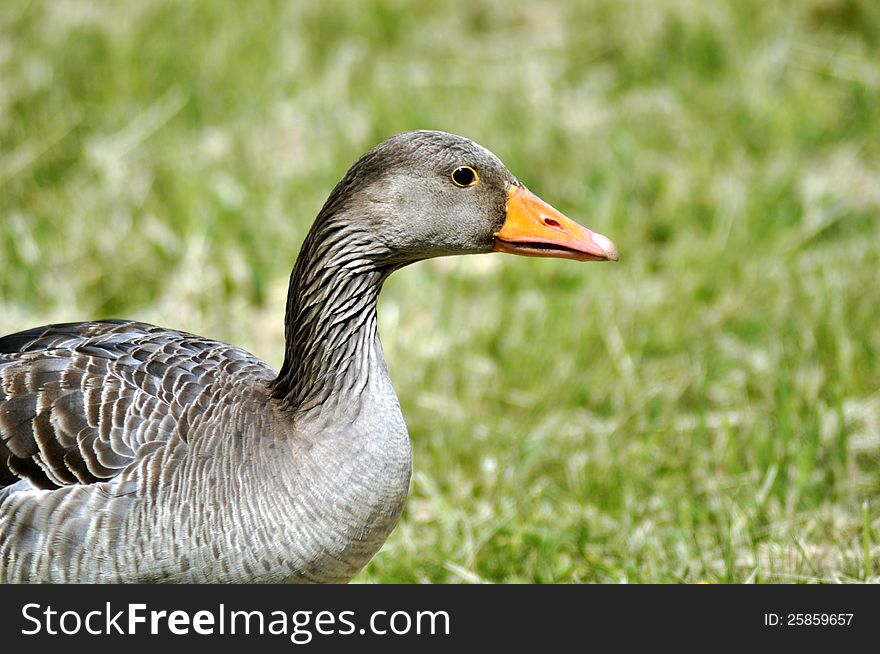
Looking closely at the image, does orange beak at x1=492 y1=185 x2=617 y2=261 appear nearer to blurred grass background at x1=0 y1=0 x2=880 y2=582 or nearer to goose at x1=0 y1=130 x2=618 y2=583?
goose at x1=0 y1=130 x2=618 y2=583

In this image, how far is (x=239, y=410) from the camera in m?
3.77

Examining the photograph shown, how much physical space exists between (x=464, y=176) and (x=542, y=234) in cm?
31

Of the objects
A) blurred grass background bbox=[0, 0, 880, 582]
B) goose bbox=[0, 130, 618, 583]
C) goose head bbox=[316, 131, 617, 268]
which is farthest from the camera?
blurred grass background bbox=[0, 0, 880, 582]

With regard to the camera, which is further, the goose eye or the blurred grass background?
the blurred grass background

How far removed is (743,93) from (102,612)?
5609mm

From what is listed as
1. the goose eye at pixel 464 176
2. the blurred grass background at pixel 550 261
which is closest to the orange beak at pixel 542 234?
the goose eye at pixel 464 176

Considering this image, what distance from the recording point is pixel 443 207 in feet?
12.2

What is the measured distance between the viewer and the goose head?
369cm

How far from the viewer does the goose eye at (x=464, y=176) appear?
12.2ft

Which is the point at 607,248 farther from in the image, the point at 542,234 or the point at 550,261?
the point at 550,261

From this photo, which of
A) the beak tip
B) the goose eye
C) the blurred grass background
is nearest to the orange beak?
the beak tip

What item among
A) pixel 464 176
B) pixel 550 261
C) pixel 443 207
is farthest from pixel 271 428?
pixel 550 261

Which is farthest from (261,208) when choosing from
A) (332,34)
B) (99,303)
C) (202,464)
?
(202,464)

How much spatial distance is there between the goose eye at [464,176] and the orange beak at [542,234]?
0.12 m
